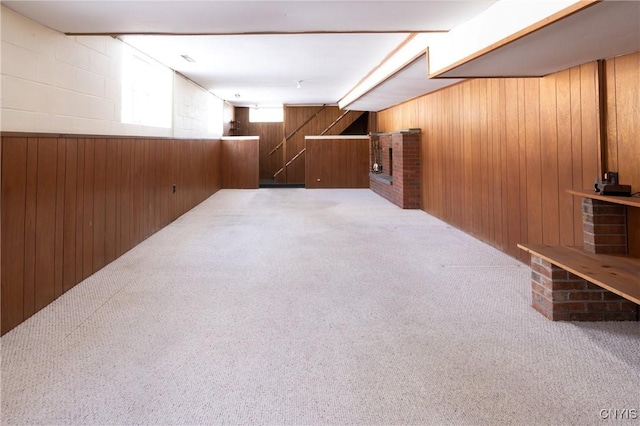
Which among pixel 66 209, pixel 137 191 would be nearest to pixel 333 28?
pixel 66 209

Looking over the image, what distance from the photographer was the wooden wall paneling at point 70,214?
308cm

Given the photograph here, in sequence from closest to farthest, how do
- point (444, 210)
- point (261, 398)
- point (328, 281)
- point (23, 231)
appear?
point (261, 398), point (23, 231), point (328, 281), point (444, 210)

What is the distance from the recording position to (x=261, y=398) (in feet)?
5.76

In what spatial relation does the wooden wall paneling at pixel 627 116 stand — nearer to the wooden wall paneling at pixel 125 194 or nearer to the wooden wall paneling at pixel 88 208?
the wooden wall paneling at pixel 88 208

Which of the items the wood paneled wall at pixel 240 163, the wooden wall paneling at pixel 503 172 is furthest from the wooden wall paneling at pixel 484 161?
the wood paneled wall at pixel 240 163

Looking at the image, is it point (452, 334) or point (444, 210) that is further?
point (444, 210)

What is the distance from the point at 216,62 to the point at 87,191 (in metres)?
3.08

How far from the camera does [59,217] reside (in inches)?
117

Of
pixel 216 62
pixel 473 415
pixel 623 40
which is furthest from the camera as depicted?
pixel 216 62

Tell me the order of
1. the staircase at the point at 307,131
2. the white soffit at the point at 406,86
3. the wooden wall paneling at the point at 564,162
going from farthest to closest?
the staircase at the point at 307,131
the white soffit at the point at 406,86
the wooden wall paneling at the point at 564,162

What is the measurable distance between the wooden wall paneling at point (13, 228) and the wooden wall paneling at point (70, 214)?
499 millimetres

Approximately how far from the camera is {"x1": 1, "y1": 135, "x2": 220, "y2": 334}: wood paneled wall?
8.13 feet

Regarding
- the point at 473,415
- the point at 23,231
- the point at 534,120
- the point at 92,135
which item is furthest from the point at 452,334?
the point at 92,135

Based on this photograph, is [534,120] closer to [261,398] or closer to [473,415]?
[473,415]
